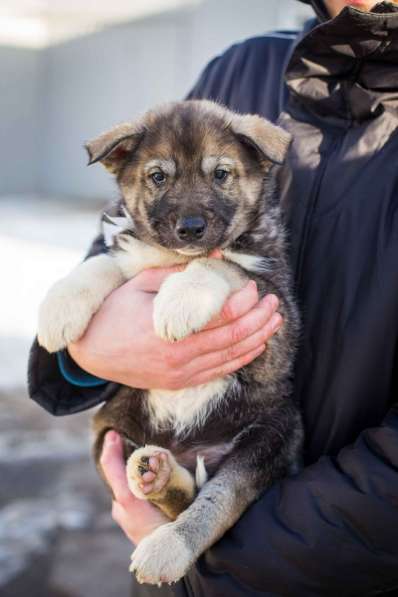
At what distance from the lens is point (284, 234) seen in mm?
2455

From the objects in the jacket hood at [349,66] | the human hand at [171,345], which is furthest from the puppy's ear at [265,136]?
the human hand at [171,345]

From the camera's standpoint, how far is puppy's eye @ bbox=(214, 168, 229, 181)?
8.45 ft

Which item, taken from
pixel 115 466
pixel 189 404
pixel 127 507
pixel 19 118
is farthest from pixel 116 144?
pixel 19 118

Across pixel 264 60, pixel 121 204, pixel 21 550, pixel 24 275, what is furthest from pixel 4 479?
pixel 24 275

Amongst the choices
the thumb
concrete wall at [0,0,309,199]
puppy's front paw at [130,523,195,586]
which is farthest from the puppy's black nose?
concrete wall at [0,0,309,199]

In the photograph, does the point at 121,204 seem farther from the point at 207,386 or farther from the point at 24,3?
the point at 24,3

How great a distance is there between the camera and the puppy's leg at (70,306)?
7.72 feet

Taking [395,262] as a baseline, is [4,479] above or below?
below

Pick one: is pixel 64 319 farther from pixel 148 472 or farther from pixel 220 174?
pixel 220 174

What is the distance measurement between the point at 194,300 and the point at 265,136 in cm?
58

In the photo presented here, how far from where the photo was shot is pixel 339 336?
6.89 ft

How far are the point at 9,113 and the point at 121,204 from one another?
15.8 metres

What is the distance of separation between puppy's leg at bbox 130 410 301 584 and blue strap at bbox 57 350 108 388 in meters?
0.56

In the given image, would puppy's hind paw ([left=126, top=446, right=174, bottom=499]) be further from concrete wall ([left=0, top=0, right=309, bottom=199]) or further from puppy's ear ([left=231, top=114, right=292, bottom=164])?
concrete wall ([left=0, top=0, right=309, bottom=199])
